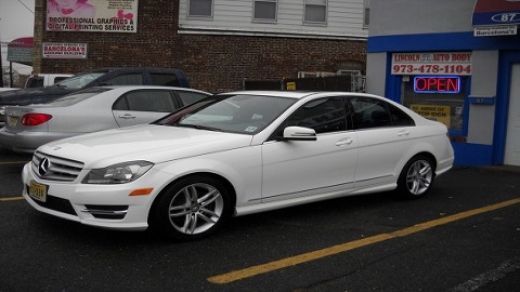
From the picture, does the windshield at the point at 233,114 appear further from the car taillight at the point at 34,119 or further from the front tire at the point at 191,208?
the car taillight at the point at 34,119

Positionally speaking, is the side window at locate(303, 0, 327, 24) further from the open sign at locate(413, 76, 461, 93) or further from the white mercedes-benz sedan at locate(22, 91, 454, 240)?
the white mercedes-benz sedan at locate(22, 91, 454, 240)

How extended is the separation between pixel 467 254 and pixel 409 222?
1.11m

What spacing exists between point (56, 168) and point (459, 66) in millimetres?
7921

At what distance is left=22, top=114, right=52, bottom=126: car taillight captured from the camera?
8.21 m

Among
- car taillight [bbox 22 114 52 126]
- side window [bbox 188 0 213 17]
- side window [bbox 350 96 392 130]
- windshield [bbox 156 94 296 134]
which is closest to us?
windshield [bbox 156 94 296 134]

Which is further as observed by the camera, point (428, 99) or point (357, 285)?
point (428, 99)

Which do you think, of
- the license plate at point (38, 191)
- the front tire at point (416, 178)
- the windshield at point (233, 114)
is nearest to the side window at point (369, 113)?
the front tire at point (416, 178)

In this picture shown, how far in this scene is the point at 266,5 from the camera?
771 inches

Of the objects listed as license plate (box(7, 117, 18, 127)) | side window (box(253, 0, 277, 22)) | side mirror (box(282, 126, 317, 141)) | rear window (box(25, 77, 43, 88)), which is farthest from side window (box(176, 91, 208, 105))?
side window (box(253, 0, 277, 22))

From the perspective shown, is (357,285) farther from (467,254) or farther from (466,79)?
(466,79)

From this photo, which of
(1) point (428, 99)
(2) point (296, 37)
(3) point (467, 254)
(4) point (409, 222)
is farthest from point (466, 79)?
(2) point (296, 37)

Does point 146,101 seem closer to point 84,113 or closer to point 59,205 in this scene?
point 84,113

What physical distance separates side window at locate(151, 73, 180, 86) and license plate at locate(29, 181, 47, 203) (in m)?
6.79

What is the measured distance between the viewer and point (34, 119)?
8.22 metres
